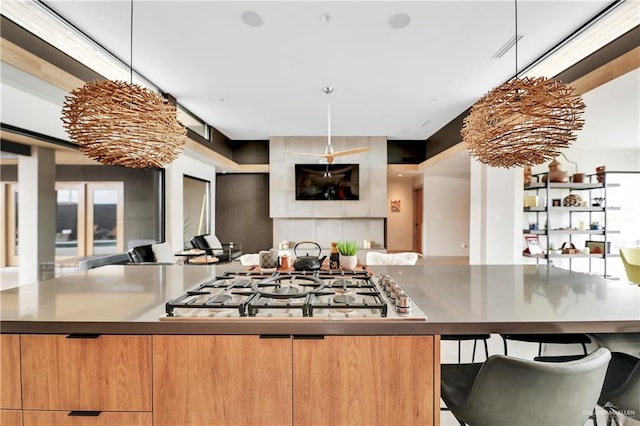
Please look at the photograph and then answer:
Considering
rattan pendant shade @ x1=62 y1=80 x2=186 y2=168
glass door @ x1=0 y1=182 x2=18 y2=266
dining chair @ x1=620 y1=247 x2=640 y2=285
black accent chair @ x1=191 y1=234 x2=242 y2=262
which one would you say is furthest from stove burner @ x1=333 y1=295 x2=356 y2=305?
dining chair @ x1=620 y1=247 x2=640 y2=285

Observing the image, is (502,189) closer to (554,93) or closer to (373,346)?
(554,93)

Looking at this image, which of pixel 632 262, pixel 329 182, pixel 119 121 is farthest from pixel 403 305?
pixel 329 182

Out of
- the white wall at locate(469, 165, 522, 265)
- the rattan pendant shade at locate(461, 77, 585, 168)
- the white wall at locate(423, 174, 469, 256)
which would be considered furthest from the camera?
the white wall at locate(423, 174, 469, 256)

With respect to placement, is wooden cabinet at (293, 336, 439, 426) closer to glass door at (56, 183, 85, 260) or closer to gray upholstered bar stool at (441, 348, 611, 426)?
gray upholstered bar stool at (441, 348, 611, 426)

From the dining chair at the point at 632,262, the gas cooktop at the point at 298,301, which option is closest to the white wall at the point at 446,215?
the dining chair at the point at 632,262

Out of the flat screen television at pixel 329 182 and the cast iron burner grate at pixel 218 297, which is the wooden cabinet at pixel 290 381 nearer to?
the cast iron burner grate at pixel 218 297

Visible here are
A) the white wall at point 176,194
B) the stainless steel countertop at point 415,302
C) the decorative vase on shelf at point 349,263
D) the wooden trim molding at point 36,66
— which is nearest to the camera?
the stainless steel countertop at point 415,302

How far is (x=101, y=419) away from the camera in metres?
1.15

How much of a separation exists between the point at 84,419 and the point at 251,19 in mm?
2843

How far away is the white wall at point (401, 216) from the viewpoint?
35.1ft

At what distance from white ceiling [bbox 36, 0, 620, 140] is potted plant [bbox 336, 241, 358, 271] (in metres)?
1.90

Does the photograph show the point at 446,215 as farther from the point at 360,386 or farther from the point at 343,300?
the point at 360,386

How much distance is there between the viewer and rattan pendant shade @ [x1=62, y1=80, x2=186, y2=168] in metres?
1.59

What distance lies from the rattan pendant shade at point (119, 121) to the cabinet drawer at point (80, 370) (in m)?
0.97
